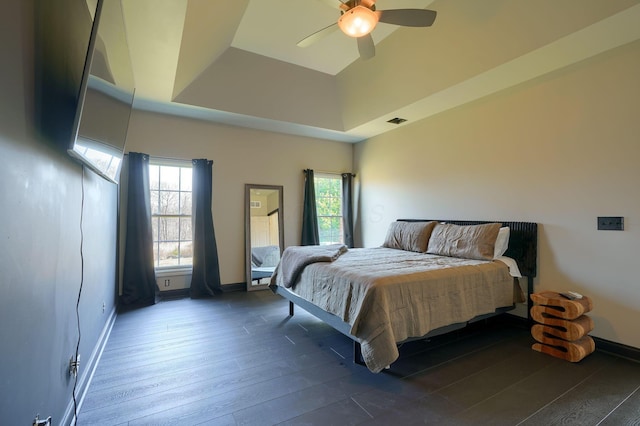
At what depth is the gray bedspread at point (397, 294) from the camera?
2062 millimetres

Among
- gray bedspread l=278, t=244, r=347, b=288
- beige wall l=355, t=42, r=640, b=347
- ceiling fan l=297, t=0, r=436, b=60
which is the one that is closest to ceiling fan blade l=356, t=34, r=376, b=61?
ceiling fan l=297, t=0, r=436, b=60

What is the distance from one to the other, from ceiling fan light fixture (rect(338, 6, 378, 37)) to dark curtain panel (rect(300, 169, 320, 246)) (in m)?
3.07

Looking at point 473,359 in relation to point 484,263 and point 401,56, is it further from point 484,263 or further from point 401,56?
point 401,56

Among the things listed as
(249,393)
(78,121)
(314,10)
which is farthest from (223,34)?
(249,393)

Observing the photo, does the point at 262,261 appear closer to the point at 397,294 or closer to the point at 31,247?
the point at 397,294

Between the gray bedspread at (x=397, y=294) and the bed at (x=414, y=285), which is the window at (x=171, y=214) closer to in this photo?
the bed at (x=414, y=285)

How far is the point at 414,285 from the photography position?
7.43ft

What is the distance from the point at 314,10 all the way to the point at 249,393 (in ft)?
11.5

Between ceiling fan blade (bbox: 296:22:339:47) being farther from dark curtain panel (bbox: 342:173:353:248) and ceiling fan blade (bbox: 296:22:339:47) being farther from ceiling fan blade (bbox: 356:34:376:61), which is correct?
dark curtain panel (bbox: 342:173:353:248)

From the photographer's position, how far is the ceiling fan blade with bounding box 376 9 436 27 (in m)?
2.28

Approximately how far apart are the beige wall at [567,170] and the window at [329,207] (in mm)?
2091

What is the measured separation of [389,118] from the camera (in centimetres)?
434

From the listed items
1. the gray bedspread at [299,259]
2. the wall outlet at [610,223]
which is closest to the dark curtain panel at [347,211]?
the gray bedspread at [299,259]

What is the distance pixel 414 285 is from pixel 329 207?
11.6ft
